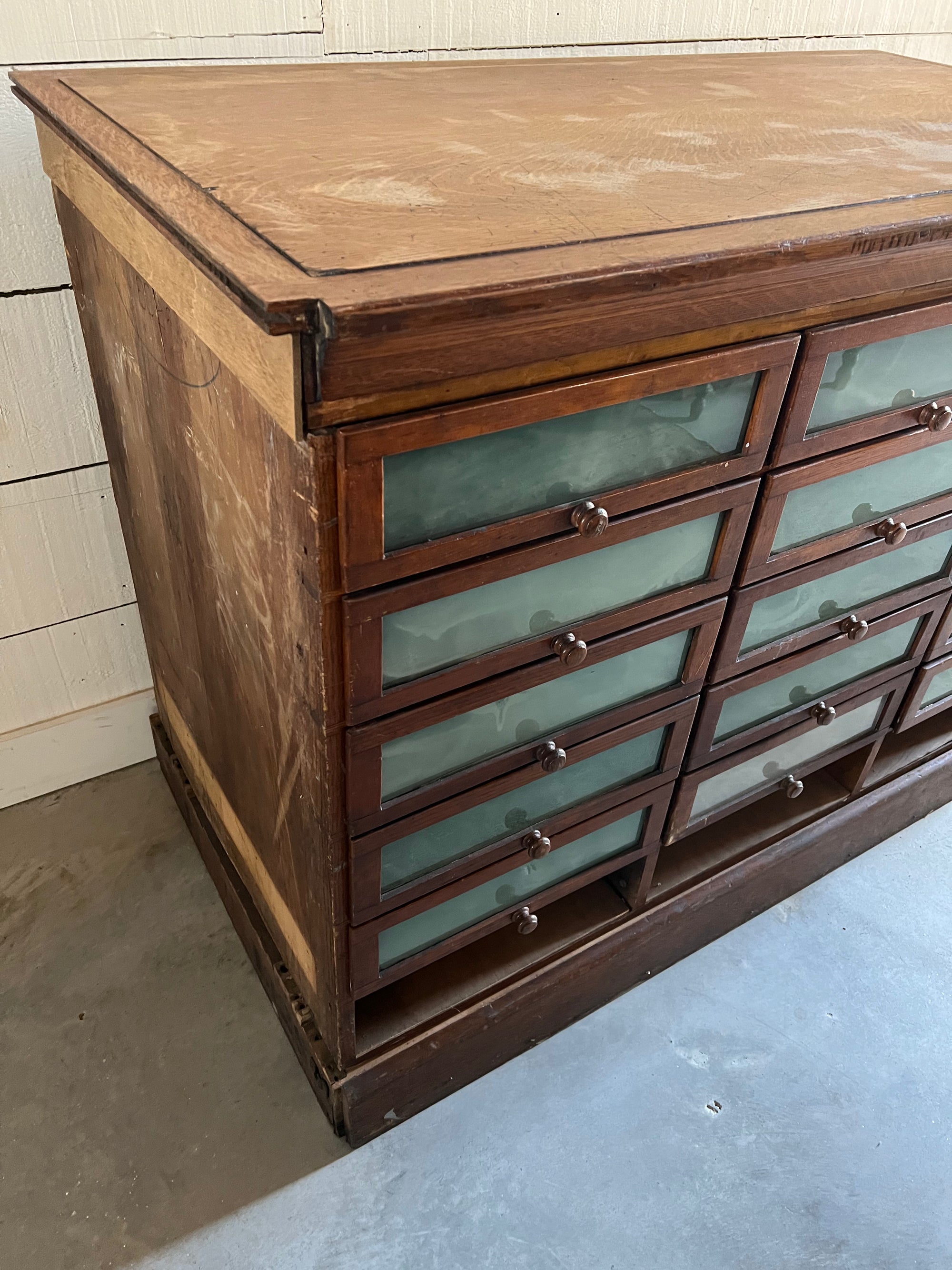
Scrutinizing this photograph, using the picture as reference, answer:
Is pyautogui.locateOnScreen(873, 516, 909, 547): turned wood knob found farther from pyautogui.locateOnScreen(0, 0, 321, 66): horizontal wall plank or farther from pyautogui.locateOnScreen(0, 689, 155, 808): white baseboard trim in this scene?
pyautogui.locateOnScreen(0, 689, 155, 808): white baseboard trim

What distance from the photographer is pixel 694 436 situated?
31.7 inches

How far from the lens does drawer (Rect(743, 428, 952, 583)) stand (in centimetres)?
91

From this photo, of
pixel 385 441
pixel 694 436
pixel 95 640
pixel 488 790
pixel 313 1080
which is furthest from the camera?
pixel 95 640

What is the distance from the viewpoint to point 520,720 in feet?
2.94

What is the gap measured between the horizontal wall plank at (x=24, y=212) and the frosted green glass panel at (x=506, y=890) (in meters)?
0.88

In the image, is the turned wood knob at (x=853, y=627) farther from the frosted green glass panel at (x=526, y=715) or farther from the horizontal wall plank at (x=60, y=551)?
the horizontal wall plank at (x=60, y=551)

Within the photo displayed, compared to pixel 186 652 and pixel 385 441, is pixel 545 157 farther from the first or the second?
pixel 186 652

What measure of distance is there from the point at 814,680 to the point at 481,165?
2.47ft

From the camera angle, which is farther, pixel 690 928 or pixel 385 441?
pixel 690 928

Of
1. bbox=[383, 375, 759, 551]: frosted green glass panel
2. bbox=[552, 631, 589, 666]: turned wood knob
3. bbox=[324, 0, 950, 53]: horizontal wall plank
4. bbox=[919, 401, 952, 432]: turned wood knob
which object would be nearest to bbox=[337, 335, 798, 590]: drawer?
bbox=[383, 375, 759, 551]: frosted green glass panel

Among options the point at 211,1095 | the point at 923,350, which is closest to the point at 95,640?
the point at 211,1095

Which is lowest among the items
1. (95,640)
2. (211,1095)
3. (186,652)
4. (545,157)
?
(211,1095)

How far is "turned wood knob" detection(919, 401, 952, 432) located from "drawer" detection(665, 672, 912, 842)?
42 centimetres

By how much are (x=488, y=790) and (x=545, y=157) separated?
581 mm
